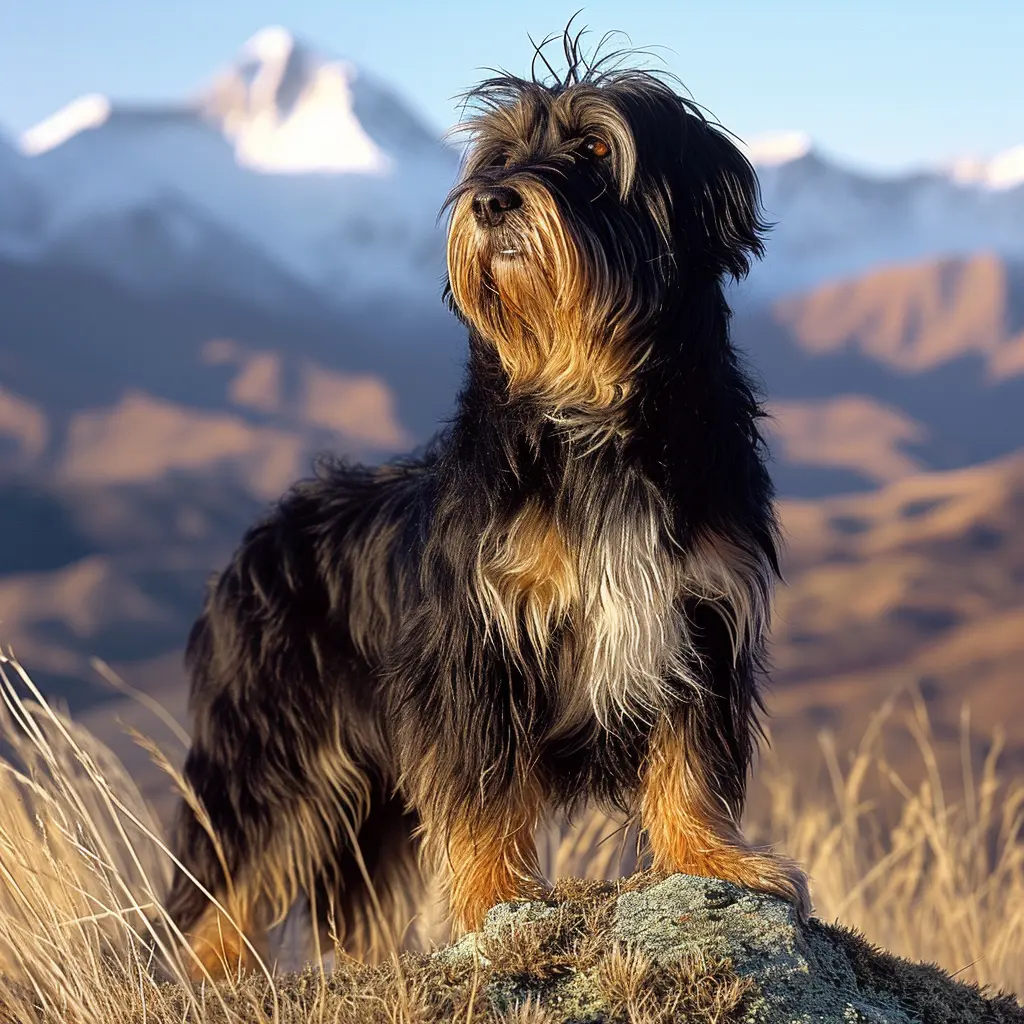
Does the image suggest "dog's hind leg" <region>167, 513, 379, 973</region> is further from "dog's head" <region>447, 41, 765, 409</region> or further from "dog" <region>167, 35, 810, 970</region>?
"dog's head" <region>447, 41, 765, 409</region>

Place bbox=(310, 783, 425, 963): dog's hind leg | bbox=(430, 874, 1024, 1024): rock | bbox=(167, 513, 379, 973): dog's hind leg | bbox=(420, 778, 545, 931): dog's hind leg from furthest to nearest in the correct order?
bbox=(310, 783, 425, 963): dog's hind leg < bbox=(167, 513, 379, 973): dog's hind leg < bbox=(420, 778, 545, 931): dog's hind leg < bbox=(430, 874, 1024, 1024): rock

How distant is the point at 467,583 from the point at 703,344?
2.67 feet

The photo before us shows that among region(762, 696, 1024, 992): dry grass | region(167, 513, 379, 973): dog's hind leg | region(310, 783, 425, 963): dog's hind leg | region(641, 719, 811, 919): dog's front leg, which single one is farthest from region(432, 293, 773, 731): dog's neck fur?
region(762, 696, 1024, 992): dry grass

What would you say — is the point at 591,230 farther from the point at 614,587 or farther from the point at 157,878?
the point at 157,878

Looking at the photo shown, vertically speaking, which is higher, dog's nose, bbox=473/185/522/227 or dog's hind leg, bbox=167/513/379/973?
dog's nose, bbox=473/185/522/227

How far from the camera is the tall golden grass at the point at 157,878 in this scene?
305cm

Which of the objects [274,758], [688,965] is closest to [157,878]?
[274,758]

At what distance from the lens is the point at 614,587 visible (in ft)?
10.4

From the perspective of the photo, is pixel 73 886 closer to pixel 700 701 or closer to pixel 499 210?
pixel 700 701

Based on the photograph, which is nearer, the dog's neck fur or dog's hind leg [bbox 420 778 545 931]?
the dog's neck fur

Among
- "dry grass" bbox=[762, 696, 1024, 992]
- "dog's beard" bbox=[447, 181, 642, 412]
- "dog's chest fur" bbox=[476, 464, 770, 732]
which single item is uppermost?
"dog's beard" bbox=[447, 181, 642, 412]

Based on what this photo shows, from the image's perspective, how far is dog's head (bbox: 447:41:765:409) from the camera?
3.16 metres

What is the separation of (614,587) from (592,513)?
0.18 metres

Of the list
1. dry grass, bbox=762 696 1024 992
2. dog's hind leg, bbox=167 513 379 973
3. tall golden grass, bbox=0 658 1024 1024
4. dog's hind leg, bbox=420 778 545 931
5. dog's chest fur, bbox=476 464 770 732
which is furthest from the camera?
dry grass, bbox=762 696 1024 992
